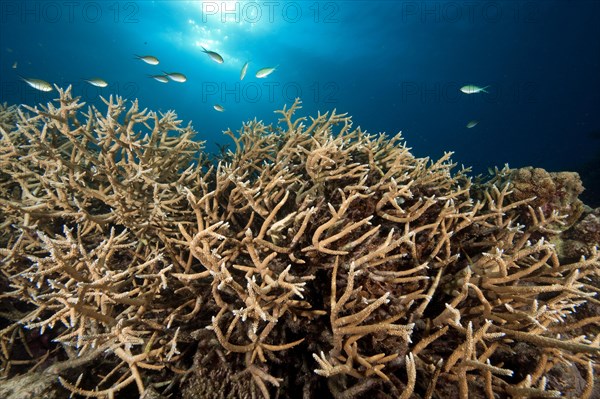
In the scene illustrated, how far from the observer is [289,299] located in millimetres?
1757

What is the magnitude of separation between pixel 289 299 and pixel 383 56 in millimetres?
48509

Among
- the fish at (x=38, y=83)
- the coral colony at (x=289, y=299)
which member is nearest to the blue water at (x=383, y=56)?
the fish at (x=38, y=83)

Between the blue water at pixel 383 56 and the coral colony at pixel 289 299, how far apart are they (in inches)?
998

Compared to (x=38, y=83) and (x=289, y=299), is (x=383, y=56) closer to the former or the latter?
(x=38, y=83)

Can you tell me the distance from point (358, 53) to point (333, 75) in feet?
31.0

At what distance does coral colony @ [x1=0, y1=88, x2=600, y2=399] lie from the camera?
1.55 meters

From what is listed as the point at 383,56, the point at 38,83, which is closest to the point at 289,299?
the point at 38,83

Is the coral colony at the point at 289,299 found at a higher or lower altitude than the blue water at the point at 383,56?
lower

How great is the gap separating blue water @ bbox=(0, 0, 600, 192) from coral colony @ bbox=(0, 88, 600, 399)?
83.2 ft

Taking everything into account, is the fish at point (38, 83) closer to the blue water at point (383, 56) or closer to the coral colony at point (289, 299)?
the coral colony at point (289, 299)

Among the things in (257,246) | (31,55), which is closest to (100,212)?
(257,246)

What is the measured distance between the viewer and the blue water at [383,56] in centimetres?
3294

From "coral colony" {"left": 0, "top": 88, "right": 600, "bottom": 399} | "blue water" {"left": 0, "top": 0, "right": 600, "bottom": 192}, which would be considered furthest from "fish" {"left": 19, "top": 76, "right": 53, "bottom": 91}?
"blue water" {"left": 0, "top": 0, "right": 600, "bottom": 192}

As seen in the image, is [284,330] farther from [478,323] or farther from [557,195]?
[557,195]
